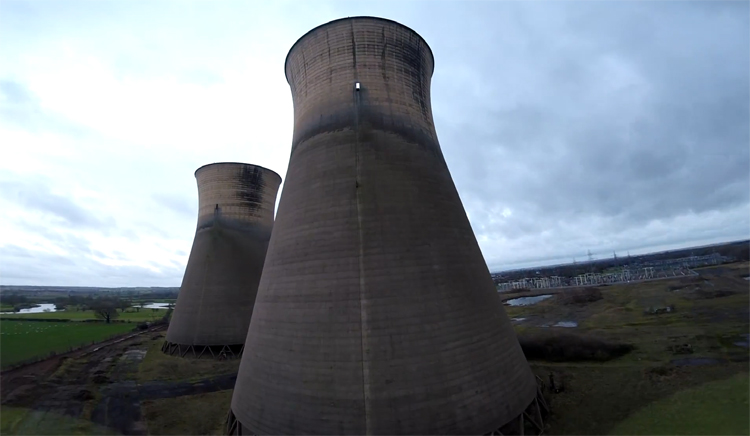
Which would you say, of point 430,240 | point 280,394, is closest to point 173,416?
point 280,394

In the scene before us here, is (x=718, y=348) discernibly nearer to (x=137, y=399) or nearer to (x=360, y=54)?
(x=360, y=54)

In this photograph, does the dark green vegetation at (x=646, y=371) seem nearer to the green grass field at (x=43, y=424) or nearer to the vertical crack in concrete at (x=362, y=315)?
the vertical crack in concrete at (x=362, y=315)

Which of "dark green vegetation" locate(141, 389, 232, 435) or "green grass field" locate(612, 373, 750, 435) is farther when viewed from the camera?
"dark green vegetation" locate(141, 389, 232, 435)

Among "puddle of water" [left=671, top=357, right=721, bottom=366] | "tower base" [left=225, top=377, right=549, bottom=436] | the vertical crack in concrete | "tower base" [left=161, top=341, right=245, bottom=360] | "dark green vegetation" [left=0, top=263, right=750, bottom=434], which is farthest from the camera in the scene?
"tower base" [left=161, top=341, right=245, bottom=360]

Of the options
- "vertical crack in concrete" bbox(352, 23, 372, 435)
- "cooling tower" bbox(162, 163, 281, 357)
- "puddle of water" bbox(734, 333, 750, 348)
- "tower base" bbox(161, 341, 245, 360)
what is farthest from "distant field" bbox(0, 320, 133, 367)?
"puddle of water" bbox(734, 333, 750, 348)

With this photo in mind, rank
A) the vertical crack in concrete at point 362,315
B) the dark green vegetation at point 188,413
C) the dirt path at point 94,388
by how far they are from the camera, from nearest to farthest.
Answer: the vertical crack in concrete at point 362,315 → the dark green vegetation at point 188,413 → the dirt path at point 94,388

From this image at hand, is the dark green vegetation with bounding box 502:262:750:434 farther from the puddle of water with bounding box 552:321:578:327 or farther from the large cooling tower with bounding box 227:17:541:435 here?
the large cooling tower with bounding box 227:17:541:435

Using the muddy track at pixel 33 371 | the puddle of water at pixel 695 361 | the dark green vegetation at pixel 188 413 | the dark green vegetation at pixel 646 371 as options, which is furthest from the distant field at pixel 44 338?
the puddle of water at pixel 695 361
